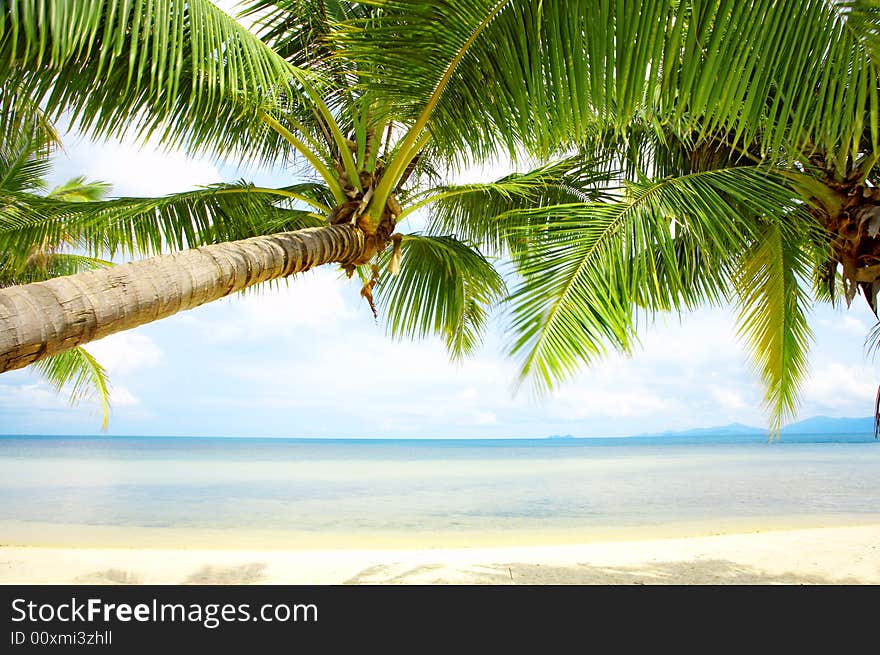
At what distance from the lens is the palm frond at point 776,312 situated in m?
4.23

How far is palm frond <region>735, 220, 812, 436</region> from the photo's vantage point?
13.9 ft

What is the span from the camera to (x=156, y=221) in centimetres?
449

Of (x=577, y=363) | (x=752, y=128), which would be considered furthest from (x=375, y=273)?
(x=752, y=128)

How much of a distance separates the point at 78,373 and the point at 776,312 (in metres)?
9.13

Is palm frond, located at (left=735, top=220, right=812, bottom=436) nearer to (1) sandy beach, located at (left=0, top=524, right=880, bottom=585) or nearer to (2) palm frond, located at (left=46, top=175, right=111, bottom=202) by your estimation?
(1) sandy beach, located at (left=0, top=524, right=880, bottom=585)

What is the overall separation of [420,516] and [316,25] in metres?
10.1

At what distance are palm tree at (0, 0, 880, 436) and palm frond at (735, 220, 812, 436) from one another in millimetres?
19

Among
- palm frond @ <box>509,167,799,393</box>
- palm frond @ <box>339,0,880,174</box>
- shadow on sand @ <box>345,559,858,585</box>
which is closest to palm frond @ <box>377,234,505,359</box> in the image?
palm frond @ <box>509,167,799,393</box>

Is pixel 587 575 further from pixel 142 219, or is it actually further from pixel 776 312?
pixel 142 219

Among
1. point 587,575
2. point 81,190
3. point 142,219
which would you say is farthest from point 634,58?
point 81,190

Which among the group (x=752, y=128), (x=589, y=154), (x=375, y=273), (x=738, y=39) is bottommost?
(x=375, y=273)

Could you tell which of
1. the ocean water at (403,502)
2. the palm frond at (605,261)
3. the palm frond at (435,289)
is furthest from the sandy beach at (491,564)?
the palm frond at (605,261)

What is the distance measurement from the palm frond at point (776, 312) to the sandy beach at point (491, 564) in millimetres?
2704
